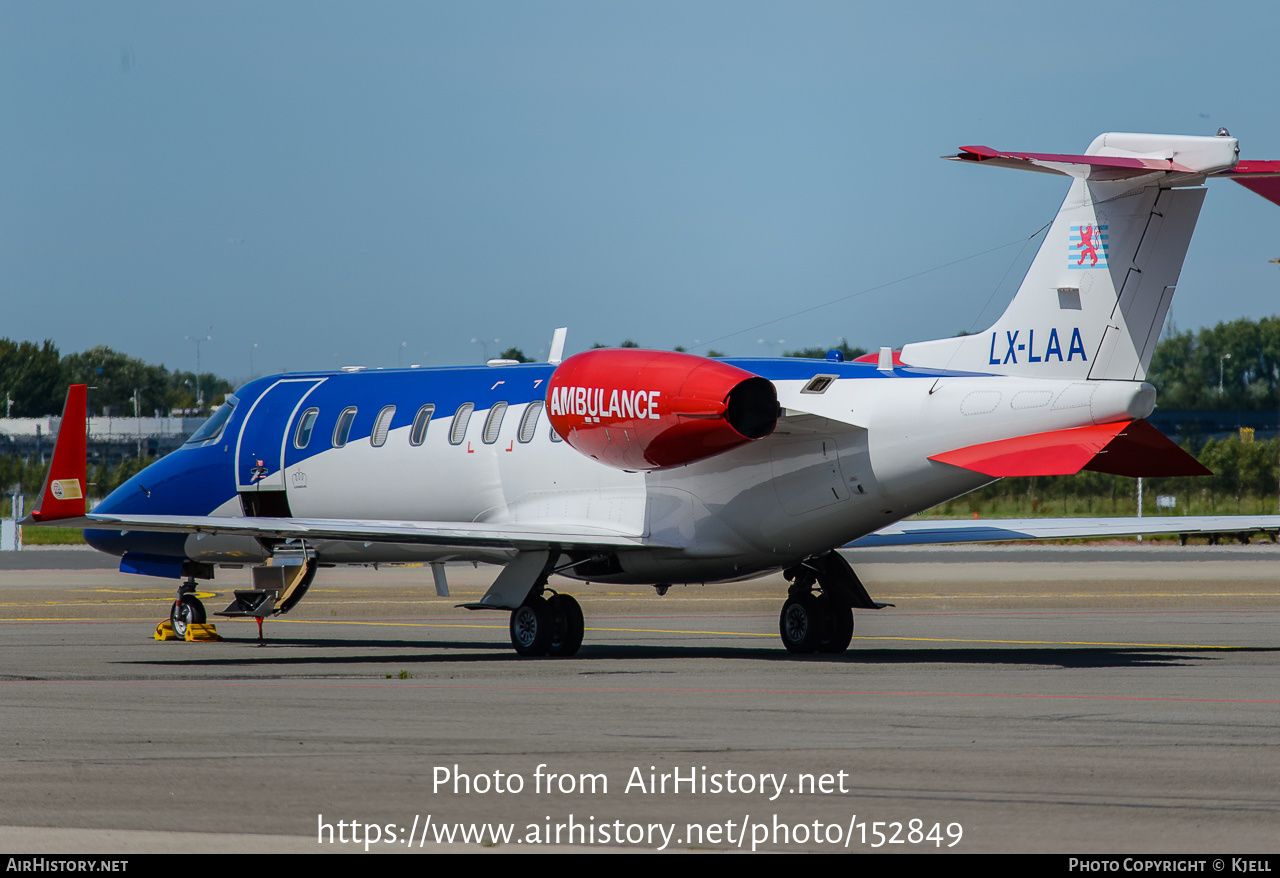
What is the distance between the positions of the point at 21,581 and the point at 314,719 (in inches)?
1229

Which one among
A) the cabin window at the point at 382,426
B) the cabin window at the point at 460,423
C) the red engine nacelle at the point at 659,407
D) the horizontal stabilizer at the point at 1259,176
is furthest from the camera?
the cabin window at the point at 382,426

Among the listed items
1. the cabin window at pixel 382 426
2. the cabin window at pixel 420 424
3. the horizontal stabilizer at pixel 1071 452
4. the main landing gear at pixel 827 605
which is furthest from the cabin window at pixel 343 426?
the horizontal stabilizer at pixel 1071 452

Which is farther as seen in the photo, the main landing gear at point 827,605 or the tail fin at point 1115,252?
the main landing gear at point 827,605

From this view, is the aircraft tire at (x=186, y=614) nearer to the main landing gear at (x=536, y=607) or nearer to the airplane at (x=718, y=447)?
the airplane at (x=718, y=447)

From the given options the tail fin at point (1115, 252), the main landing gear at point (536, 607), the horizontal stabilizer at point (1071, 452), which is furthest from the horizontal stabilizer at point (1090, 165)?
the main landing gear at point (536, 607)

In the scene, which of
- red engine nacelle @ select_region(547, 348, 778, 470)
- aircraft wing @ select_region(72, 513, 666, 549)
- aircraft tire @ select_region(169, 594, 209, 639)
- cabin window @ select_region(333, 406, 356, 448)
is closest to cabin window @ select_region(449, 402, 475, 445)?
cabin window @ select_region(333, 406, 356, 448)

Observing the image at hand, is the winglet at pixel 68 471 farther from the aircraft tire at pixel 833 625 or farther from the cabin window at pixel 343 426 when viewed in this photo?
the aircraft tire at pixel 833 625

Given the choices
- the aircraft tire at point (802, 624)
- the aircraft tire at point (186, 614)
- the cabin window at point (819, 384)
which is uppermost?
the cabin window at point (819, 384)

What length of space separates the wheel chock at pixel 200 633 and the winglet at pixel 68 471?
5227mm

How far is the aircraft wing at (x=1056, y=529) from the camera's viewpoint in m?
20.3

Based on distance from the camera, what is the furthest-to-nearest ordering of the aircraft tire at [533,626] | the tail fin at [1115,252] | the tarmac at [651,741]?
1. the aircraft tire at [533,626]
2. the tail fin at [1115,252]
3. the tarmac at [651,741]

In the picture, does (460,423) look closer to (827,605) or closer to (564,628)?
(564,628)

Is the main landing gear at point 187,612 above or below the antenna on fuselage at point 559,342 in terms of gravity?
below

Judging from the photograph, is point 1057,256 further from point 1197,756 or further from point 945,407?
point 1197,756
